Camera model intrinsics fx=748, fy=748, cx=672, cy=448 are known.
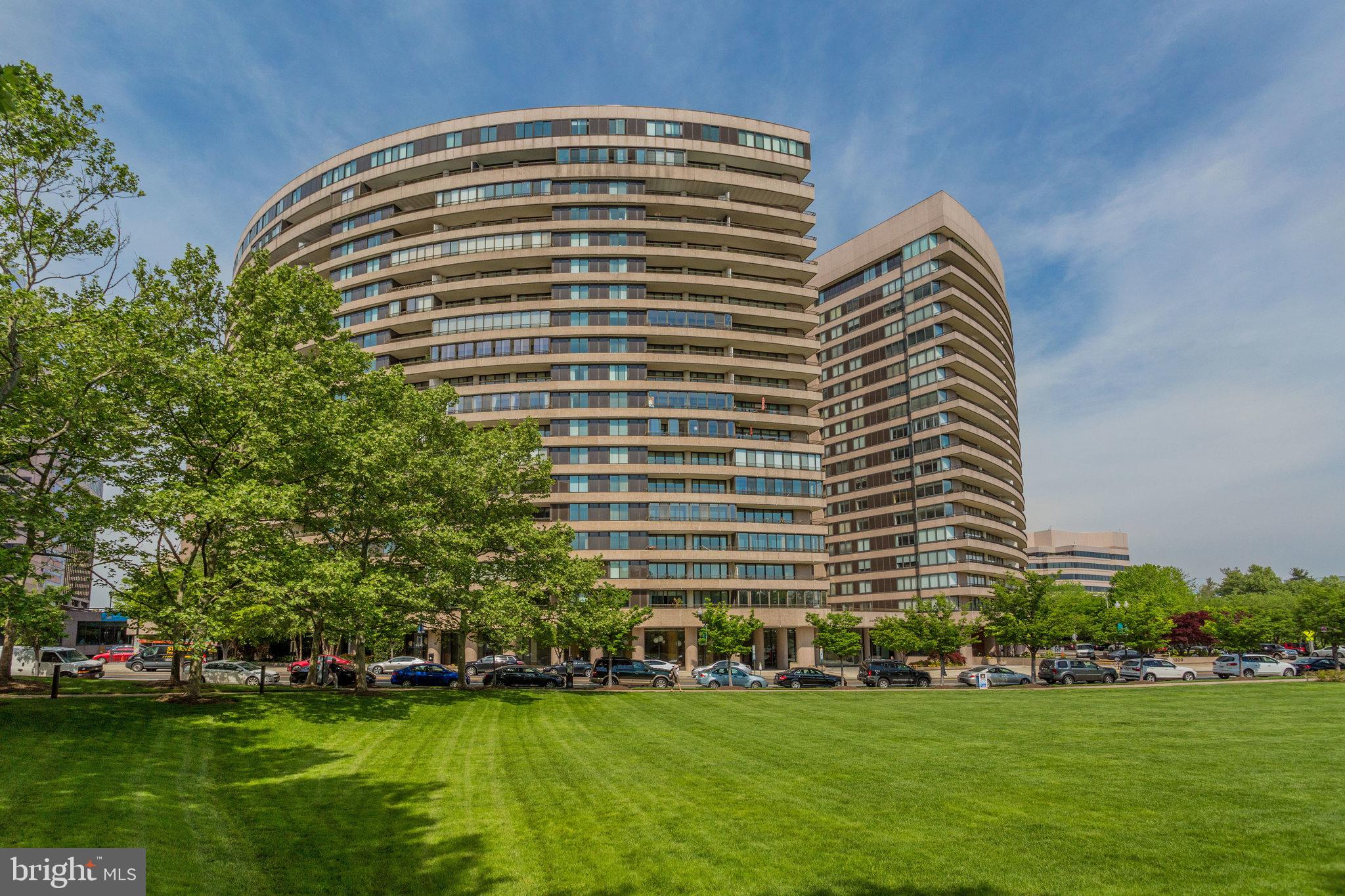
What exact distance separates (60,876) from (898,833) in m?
12.0

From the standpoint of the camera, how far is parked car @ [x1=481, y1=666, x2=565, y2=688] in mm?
45000

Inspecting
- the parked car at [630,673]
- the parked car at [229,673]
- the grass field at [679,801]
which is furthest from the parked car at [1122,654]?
the parked car at [229,673]

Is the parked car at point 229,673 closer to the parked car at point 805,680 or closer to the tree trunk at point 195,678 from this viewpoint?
the tree trunk at point 195,678

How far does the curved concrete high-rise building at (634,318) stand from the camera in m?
71.1

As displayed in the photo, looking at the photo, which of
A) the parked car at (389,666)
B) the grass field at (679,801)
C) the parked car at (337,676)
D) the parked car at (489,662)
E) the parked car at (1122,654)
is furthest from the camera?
the parked car at (1122,654)

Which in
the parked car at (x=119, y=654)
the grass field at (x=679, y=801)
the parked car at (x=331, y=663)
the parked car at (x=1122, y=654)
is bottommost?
the parked car at (x=1122, y=654)

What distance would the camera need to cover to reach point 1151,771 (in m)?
17.2

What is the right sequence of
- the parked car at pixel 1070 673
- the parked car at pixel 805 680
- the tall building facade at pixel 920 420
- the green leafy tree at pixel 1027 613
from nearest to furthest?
1. the parked car at pixel 805 680
2. the parked car at pixel 1070 673
3. the green leafy tree at pixel 1027 613
4. the tall building facade at pixel 920 420

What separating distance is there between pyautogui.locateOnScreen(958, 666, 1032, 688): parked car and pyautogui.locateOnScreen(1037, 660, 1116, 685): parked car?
1.26 meters

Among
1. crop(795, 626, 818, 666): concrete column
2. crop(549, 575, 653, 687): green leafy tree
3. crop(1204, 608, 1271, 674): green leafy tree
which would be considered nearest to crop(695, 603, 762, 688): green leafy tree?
crop(549, 575, 653, 687): green leafy tree

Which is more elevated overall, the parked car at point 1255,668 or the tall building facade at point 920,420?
the tall building facade at point 920,420

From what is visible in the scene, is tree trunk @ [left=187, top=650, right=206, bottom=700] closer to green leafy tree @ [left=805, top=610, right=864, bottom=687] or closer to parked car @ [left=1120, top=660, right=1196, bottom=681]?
green leafy tree @ [left=805, top=610, right=864, bottom=687]

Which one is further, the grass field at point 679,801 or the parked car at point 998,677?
the parked car at point 998,677

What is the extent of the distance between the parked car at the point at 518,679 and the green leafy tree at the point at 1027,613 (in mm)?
35562
